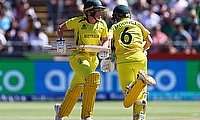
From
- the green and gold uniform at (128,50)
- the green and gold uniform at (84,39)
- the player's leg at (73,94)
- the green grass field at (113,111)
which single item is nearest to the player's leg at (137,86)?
the green and gold uniform at (128,50)

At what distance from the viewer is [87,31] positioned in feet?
35.1

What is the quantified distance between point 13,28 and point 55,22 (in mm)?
1881

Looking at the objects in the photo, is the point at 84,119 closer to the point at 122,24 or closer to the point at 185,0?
the point at 122,24

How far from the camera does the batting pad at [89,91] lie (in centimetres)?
1009

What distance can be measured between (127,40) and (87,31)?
2.33ft

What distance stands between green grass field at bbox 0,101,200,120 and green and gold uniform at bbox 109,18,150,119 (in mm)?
2414

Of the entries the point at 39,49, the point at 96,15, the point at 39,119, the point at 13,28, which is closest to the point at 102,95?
the point at 39,49

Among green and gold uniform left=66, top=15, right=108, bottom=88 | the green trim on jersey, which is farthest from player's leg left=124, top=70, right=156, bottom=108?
the green trim on jersey

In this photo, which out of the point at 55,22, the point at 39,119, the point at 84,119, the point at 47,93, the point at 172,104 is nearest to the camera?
the point at 84,119

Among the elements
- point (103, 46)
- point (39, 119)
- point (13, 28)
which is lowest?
point (39, 119)

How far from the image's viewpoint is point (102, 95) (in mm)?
19062

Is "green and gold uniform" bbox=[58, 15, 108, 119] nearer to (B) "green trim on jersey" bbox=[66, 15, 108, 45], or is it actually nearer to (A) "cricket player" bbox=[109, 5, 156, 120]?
(B) "green trim on jersey" bbox=[66, 15, 108, 45]

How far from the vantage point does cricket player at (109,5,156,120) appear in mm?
10141

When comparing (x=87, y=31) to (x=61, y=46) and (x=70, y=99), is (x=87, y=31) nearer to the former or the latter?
(x=61, y=46)
